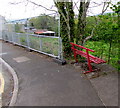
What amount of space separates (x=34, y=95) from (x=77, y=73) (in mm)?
1825

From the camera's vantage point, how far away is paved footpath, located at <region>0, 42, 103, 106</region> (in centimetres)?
272

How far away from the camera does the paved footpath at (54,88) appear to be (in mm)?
2721

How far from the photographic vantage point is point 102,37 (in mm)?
4633

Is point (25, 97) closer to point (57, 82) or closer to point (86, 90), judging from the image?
point (57, 82)

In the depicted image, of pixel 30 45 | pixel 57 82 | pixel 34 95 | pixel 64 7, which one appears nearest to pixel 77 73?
pixel 57 82

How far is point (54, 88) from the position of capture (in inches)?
129

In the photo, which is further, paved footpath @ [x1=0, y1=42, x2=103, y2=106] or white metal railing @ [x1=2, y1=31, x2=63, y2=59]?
white metal railing @ [x1=2, y1=31, x2=63, y2=59]

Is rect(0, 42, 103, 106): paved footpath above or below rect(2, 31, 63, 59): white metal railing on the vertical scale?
below

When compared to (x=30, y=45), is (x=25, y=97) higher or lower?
lower

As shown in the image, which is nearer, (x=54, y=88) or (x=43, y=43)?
(x=54, y=88)

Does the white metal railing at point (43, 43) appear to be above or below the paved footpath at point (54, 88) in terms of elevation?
above

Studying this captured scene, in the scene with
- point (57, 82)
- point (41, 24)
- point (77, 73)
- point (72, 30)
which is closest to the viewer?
point (57, 82)

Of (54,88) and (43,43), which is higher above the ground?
(43,43)

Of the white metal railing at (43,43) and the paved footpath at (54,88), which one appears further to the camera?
the white metal railing at (43,43)
